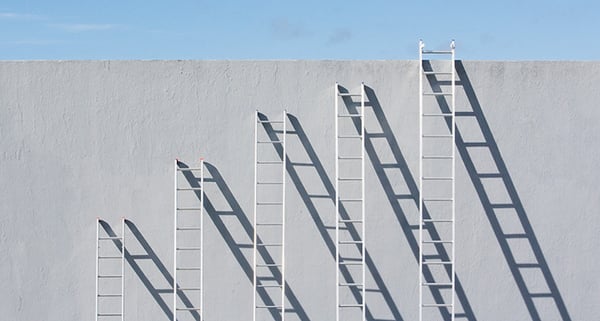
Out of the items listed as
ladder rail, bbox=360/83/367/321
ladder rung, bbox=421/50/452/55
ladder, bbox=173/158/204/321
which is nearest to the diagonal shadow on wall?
ladder rail, bbox=360/83/367/321

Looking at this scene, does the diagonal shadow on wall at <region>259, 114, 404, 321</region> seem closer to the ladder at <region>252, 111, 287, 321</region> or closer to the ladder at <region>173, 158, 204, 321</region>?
the ladder at <region>252, 111, 287, 321</region>

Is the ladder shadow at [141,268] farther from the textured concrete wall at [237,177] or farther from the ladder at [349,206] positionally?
the ladder at [349,206]

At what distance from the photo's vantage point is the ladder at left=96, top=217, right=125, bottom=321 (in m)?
8.27

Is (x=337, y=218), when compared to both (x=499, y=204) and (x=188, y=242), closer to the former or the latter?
(x=188, y=242)

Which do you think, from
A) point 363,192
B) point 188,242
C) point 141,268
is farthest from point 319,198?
point 141,268

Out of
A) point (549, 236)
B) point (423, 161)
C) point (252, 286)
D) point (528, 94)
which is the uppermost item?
point (528, 94)

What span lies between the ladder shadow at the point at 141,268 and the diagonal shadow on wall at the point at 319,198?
1505mm

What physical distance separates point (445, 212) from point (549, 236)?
107 cm

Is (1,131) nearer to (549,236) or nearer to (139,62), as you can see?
(139,62)

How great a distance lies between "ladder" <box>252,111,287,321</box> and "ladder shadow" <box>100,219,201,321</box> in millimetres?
762

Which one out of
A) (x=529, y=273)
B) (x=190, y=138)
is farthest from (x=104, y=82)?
(x=529, y=273)

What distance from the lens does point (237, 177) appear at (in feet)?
27.2

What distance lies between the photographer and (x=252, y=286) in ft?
27.2

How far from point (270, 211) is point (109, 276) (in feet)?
5.63
